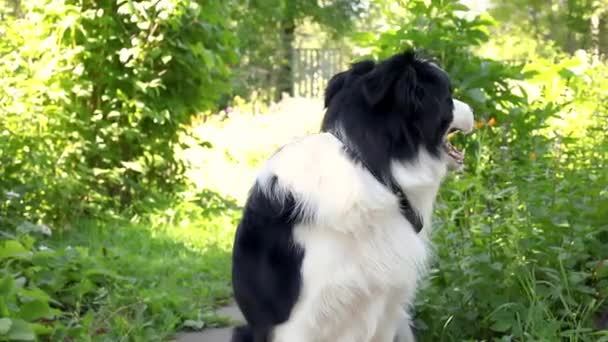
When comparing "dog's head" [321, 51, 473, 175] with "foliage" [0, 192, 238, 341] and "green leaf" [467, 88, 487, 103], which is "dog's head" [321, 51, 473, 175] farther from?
"green leaf" [467, 88, 487, 103]

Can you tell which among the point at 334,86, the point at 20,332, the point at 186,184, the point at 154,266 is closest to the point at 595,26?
the point at 186,184

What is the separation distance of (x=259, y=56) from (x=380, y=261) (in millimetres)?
20517

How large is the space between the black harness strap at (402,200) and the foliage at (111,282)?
1486 millimetres

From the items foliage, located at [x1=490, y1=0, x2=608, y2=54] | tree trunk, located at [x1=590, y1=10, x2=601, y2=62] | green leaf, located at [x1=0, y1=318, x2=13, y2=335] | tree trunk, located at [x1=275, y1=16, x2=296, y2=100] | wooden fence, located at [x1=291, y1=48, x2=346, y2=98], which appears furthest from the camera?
tree trunk, located at [x1=275, y1=16, x2=296, y2=100]

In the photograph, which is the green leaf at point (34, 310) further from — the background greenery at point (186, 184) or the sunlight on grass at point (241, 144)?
the sunlight on grass at point (241, 144)

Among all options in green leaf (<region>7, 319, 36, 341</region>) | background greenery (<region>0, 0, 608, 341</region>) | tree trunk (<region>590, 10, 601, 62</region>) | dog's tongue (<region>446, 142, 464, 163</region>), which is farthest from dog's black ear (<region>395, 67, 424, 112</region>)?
tree trunk (<region>590, 10, 601, 62</region>)

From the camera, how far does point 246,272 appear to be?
10.2 feet

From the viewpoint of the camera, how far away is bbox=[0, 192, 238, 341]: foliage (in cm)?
345

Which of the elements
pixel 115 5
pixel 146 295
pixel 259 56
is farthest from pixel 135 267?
pixel 259 56

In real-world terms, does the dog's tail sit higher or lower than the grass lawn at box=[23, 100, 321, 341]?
higher

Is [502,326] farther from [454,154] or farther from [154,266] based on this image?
[154,266]

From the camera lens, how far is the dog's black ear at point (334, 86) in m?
3.06

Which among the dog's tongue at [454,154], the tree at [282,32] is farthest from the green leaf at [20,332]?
the tree at [282,32]

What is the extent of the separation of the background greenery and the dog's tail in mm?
676
